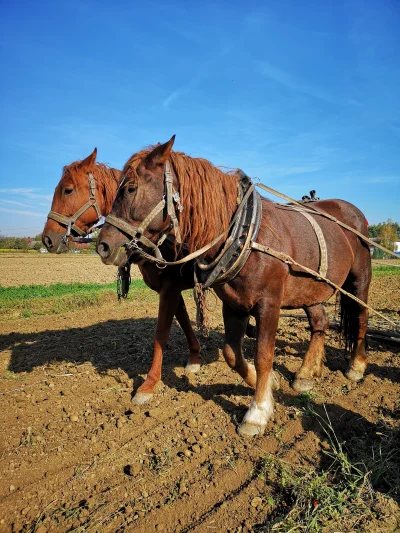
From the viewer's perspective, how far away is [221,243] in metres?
2.84

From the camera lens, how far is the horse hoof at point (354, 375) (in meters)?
4.05

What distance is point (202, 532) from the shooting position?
1926mm

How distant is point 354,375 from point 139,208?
3211mm

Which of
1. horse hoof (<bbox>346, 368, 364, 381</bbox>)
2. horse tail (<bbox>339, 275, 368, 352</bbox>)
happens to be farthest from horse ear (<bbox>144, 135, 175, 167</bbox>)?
horse hoof (<bbox>346, 368, 364, 381</bbox>)

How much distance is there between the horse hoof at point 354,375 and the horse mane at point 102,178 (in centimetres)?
367

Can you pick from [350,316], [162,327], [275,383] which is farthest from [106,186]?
[350,316]

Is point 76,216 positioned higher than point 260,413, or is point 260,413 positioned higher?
point 76,216

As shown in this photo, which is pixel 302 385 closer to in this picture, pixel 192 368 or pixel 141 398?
pixel 192 368

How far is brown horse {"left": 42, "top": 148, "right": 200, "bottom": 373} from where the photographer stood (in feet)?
14.5

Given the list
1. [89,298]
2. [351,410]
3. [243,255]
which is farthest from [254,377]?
[89,298]

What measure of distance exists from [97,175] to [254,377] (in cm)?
324

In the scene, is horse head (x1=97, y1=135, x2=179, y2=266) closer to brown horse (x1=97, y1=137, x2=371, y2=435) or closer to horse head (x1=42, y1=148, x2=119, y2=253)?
brown horse (x1=97, y1=137, x2=371, y2=435)

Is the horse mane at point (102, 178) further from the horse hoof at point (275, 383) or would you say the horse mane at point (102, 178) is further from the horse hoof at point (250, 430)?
the horse hoof at point (250, 430)

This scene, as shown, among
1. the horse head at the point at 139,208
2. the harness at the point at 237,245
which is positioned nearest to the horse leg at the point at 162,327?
the harness at the point at 237,245
